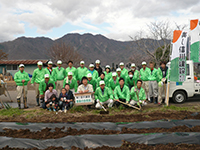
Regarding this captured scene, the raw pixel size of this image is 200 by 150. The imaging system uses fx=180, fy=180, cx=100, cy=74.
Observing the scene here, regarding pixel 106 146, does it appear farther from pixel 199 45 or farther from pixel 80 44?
pixel 80 44

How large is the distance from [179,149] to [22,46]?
154770 millimetres

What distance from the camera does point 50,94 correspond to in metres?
6.75

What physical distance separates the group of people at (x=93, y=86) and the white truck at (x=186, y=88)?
1.50 ft

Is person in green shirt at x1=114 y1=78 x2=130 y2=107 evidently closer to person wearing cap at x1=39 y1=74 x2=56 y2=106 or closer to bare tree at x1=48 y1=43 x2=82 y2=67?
person wearing cap at x1=39 y1=74 x2=56 y2=106

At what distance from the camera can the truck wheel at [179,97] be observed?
7.89 metres

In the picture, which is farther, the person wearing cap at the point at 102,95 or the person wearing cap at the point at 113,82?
the person wearing cap at the point at 113,82

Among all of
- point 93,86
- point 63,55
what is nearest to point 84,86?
point 93,86

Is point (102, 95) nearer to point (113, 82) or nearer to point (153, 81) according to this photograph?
point (113, 82)

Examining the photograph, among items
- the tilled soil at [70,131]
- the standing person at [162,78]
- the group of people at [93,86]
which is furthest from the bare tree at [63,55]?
the tilled soil at [70,131]

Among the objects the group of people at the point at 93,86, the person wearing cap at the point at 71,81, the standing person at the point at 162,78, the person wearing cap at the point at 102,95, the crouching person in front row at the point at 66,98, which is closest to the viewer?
the crouching person in front row at the point at 66,98

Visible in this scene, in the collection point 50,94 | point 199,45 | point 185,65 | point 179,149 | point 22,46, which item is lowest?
point 179,149

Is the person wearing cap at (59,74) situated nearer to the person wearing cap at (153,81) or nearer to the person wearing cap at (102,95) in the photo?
the person wearing cap at (102,95)

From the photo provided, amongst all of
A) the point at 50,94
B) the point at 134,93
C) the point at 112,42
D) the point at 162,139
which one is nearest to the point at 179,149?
the point at 162,139

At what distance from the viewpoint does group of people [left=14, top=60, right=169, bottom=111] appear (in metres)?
6.70
